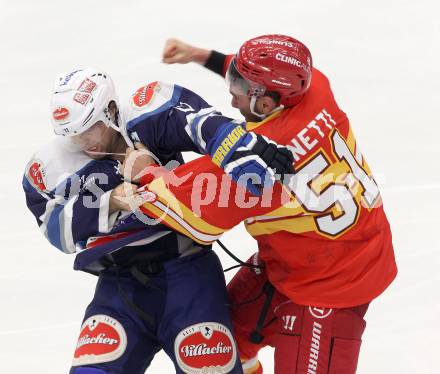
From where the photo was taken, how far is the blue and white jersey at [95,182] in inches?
133

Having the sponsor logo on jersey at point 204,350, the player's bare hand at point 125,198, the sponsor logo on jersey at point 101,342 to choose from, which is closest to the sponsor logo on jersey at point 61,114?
the player's bare hand at point 125,198

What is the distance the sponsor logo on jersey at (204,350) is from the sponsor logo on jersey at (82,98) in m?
0.77

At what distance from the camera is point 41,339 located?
438cm

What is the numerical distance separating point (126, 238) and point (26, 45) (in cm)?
354

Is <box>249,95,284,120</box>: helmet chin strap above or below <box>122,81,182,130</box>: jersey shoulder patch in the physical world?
above

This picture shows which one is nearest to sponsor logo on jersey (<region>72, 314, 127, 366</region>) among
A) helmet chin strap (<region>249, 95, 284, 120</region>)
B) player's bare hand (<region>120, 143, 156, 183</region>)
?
player's bare hand (<region>120, 143, 156, 183</region>)

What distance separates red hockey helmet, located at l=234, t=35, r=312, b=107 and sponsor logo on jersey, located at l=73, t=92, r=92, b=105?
476 mm

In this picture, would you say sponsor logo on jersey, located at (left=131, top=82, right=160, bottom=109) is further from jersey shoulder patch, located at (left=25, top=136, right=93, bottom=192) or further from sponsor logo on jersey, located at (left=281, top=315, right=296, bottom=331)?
sponsor logo on jersey, located at (left=281, top=315, right=296, bottom=331)

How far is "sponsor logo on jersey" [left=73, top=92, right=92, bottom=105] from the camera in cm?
332

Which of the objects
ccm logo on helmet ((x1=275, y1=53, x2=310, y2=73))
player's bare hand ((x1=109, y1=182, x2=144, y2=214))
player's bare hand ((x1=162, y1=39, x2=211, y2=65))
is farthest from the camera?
player's bare hand ((x1=162, y1=39, x2=211, y2=65))

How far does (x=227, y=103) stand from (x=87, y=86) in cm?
261

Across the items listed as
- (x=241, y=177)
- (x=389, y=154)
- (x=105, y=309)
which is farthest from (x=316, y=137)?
(x=389, y=154)

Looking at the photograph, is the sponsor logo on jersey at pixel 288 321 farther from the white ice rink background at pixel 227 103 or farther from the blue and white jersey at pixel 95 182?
the white ice rink background at pixel 227 103

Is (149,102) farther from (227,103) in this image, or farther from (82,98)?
(227,103)
